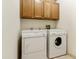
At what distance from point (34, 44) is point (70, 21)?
4.39ft

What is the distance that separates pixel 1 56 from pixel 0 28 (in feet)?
0.76

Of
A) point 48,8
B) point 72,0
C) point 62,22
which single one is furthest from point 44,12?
point 72,0

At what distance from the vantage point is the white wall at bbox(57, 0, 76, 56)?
9.64 feet

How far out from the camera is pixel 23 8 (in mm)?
2762

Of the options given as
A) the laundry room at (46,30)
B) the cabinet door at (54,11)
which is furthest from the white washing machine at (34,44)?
the cabinet door at (54,11)

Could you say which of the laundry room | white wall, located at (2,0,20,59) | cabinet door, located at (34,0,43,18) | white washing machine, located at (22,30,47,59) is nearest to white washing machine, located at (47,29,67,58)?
the laundry room

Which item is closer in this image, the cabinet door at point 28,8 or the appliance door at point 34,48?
the appliance door at point 34,48

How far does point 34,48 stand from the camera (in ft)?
7.83

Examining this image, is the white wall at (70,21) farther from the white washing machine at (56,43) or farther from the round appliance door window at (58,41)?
the round appliance door window at (58,41)

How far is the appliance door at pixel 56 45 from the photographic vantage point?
2.70 metres

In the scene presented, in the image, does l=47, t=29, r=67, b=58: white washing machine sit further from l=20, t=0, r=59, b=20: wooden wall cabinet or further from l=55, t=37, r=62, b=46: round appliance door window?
l=20, t=0, r=59, b=20: wooden wall cabinet

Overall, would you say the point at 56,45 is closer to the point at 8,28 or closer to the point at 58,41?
the point at 58,41

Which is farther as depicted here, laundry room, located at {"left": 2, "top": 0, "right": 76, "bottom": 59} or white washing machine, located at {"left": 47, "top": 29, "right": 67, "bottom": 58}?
white washing machine, located at {"left": 47, "top": 29, "right": 67, "bottom": 58}

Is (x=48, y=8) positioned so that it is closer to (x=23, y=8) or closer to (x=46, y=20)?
(x=46, y=20)
